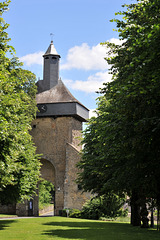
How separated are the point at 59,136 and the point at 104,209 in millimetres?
13165

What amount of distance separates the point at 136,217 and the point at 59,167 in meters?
21.9

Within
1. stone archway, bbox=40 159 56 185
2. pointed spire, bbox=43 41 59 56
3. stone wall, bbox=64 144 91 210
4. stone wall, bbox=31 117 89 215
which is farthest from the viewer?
pointed spire, bbox=43 41 59 56

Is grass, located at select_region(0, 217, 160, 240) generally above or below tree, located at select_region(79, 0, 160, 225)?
below

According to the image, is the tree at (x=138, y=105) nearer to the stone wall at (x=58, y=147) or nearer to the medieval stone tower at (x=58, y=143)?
the medieval stone tower at (x=58, y=143)

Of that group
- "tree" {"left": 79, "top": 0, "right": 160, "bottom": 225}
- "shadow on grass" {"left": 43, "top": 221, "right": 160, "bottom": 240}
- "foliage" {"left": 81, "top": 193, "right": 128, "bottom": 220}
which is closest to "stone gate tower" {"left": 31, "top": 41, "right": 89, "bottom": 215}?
"foliage" {"left": 81, "top": 193, "right": 128, "bottom": 220}

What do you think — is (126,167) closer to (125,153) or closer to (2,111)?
(125,153)

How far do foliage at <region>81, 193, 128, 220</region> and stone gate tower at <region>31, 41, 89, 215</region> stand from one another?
22.3 ft

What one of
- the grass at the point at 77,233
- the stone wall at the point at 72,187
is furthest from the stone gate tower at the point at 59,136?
the grass at the point at 77,233

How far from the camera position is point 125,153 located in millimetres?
13039

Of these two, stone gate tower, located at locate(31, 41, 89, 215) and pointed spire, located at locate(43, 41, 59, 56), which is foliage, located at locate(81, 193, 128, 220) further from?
pointed spire, located at locate(43, 41, 59, 56)

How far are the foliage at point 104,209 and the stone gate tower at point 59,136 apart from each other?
6.78 meters

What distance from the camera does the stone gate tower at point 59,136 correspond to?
132 ft

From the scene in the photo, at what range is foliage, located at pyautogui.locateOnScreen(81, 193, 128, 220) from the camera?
30.9 metres

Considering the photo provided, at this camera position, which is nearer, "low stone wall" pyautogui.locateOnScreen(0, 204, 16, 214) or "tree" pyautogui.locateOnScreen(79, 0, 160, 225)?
"tree" pyautogui.locateOnScreen(79, 0, 160, 225)
